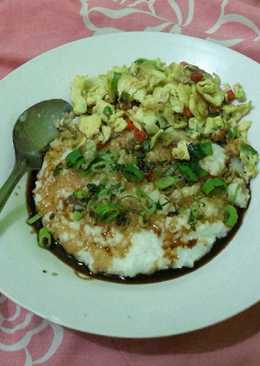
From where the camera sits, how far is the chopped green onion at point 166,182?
76.8 inches

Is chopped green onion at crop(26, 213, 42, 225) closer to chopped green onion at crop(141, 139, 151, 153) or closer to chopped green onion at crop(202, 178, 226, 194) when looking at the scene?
chopped green onion at crop(141, 139, 151, 153)

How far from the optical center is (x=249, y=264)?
1.73 m

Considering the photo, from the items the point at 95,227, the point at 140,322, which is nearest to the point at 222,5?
the point at 95,227

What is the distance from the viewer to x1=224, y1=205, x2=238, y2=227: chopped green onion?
190cm

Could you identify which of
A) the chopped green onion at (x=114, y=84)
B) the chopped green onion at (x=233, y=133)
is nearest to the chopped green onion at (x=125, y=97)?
the chopped green onion at (x=114, y=84)

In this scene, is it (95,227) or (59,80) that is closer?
(95,227)

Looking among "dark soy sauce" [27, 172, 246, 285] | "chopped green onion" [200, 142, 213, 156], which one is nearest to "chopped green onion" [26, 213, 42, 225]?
"dark soy sauce" [27, 172, 246, 285]

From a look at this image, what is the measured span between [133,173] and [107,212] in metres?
0.19

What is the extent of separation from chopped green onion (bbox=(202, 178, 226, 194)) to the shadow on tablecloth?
1.55 ft

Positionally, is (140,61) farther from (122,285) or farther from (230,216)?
(122,285)

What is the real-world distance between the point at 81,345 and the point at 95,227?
42 cm

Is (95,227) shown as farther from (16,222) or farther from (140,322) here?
(140,322)

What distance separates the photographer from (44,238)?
6.27ft

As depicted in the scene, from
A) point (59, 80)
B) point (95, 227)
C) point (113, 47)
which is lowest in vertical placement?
point (95, 227)
